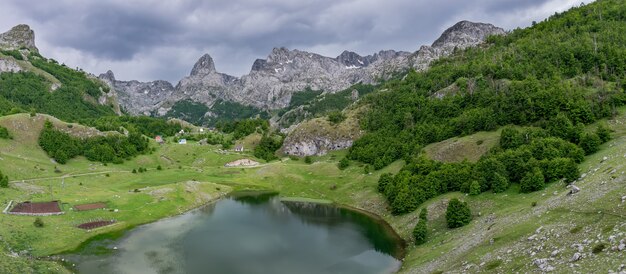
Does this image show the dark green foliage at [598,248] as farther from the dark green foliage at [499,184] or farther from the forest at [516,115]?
the dark green foliage at [499,184]

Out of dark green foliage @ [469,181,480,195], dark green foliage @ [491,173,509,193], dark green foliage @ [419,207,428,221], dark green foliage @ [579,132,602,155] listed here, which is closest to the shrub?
dark green foliage @ [419,207,428,221]

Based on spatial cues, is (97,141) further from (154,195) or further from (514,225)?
(514,225)

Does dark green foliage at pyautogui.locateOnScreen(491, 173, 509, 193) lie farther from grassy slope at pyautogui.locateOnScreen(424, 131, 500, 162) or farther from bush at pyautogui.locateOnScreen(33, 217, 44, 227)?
bush at pyautogui.locateOnScreen(33, 217, 44, 227)

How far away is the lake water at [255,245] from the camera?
65625mm

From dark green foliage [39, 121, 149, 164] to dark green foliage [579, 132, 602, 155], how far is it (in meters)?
162

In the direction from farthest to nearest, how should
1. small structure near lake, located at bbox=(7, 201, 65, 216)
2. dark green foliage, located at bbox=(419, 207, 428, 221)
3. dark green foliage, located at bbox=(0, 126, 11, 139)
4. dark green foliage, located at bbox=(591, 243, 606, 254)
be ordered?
dark green foliage, located at bbox=(0, 126, 11, 139) < small structure near lake, located at bbox=(7, 201, 65, 216) < dark green foliage, located at bbox=(419, 207, 428, 221) < dark green foliage, located at bbox=(591, 243, 606, 254)

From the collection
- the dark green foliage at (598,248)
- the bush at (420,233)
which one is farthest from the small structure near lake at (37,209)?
the dark green foliage at (598,248)

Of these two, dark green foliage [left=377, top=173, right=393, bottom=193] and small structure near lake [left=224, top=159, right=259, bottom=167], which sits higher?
small structure near lake [left=224, top=159, right=259, bottom=167]

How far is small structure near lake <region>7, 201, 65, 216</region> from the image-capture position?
8450 centimetres

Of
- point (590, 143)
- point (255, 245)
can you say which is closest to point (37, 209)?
point (255, 245)

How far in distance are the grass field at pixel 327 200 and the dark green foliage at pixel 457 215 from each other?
2003mm

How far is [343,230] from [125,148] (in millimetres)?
128917

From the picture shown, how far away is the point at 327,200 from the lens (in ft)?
420

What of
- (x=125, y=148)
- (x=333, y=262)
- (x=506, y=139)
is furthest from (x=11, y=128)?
(x=506, y=139)
